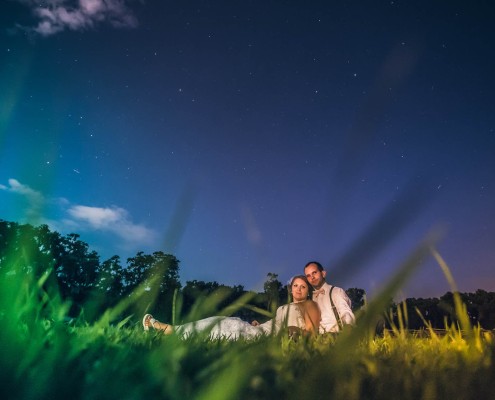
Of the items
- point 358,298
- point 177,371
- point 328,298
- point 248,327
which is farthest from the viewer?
point 328,298

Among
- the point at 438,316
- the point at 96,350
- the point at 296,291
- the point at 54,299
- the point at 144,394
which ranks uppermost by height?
the point at 438,316

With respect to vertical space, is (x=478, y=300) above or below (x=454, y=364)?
above

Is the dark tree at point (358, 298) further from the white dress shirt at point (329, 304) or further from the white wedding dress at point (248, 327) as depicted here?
the white dress shirt at point (329, 304)

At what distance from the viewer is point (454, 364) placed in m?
2.09

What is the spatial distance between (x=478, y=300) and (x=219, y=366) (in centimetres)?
7085

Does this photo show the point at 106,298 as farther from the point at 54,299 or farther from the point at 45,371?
the point at 45,371

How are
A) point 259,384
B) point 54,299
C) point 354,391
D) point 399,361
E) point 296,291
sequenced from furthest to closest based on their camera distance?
point 296,291 → point 399,361 → point 54,299 → point 354,391 → point 259,384

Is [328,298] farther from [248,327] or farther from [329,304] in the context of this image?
[248,327]

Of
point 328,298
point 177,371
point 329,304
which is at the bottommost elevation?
point 177,371

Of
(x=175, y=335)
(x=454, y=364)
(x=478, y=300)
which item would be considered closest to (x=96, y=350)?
(x=175, y=335)

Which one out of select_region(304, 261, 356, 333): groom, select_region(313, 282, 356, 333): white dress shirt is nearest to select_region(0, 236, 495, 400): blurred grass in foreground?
select_region(304, 261, 356, 333): groom

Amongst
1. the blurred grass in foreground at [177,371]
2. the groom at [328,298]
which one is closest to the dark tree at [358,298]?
the blurred grass in foreground at [177,371]

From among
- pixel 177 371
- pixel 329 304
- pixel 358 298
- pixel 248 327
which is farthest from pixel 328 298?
pixel 177 371

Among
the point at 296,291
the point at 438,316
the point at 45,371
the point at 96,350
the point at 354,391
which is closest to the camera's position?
the point at 45,371
